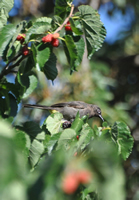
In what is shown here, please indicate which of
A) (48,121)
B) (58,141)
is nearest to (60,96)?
(48,121)

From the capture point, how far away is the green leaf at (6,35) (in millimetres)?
2684

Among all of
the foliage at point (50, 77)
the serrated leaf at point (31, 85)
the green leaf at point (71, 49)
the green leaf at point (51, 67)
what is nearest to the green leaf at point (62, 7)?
the foliage at point (50, 77)

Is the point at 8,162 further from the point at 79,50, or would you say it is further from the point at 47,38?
the point at 79,50

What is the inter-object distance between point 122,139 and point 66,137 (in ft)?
1.86

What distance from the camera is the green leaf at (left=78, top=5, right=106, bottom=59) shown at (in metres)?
2.85

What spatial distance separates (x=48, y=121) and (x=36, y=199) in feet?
6.10

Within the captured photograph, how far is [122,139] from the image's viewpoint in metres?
2.80

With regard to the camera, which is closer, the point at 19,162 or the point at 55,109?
the point at 19,162

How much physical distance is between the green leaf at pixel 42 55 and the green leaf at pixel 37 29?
0.37 ft

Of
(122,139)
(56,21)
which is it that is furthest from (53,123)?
(56,21)

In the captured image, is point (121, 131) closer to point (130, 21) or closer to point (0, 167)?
point (0, 167)

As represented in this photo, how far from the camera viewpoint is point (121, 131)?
2.82m

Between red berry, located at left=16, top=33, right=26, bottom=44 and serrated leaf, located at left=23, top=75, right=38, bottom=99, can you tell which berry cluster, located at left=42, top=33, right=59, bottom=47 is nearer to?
red berry, located at left=16, top=33, right=26, bottom=44

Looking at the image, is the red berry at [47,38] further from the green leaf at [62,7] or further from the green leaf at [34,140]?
the green leaf at [34,140]
